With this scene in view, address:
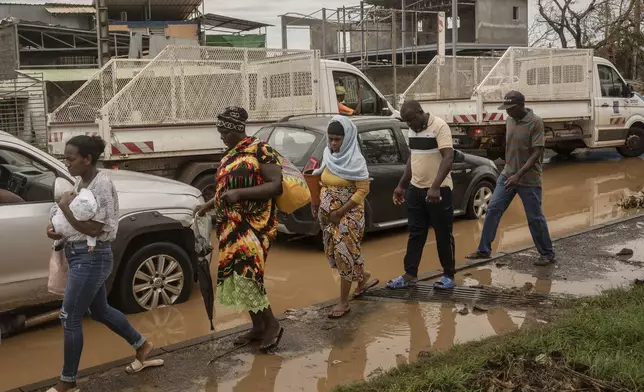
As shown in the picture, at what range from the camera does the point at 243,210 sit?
4.62m

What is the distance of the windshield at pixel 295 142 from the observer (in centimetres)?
800

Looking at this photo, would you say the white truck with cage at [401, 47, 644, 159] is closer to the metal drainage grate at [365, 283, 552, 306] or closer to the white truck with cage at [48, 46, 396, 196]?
the white truck with cage at [48, 46, 396, 196]

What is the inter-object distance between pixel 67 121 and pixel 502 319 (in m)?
6.85

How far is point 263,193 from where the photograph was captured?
454 cm

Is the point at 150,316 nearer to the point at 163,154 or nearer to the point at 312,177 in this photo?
the point at 312,177

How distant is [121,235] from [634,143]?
49.8 feet

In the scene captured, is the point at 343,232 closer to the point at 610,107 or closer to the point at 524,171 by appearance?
the point at 524,171

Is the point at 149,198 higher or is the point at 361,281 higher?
the point at 149,198

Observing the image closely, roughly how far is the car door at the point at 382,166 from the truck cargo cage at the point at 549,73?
7995 mm

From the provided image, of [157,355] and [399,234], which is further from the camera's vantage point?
[399,234]

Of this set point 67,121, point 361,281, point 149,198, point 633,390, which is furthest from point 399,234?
point 633,390

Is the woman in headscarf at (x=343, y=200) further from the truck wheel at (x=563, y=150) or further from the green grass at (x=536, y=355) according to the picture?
the truck wheel at (x=563, y=150)

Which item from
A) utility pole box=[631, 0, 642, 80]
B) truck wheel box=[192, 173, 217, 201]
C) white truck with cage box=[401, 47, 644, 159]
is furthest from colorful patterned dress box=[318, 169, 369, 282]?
utility pole box=[631, 0, 642, 80]

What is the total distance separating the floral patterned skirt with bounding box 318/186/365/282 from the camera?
5.54 m
